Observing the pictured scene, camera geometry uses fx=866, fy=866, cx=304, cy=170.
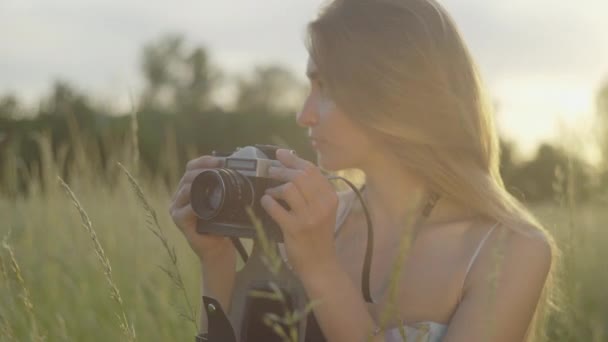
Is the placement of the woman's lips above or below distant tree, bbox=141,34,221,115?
above

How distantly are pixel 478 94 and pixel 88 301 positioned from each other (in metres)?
2.07

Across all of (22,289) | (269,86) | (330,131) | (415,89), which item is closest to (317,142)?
(330,131)

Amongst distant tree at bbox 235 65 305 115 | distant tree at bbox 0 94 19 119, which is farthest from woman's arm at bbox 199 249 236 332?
distant tree at bbox 235 65 305 115

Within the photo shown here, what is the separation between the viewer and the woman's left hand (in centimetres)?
176

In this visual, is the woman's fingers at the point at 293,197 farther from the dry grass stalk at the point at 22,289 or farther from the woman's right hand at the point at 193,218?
the dry grass stalk at the point at 22,289

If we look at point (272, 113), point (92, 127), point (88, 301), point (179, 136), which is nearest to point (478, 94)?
point (88, 301)

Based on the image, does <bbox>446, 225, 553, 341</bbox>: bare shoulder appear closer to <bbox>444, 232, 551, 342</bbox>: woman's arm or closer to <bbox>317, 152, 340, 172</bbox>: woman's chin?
<bbox>444, 232, 551, 342</bbox>: woman's arm

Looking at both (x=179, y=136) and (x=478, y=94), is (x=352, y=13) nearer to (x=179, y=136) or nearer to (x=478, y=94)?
(x=478, y=94)

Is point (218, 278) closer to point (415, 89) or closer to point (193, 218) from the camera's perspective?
point (193, 218)

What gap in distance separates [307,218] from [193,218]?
44 centimetres

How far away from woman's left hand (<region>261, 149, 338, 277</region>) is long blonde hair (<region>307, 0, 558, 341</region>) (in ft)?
0.90

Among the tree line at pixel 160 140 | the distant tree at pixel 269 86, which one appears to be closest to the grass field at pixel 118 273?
the tree line at pixel 160 140

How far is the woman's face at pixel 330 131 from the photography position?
1.98 metres

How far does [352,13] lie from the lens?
2.06 m
